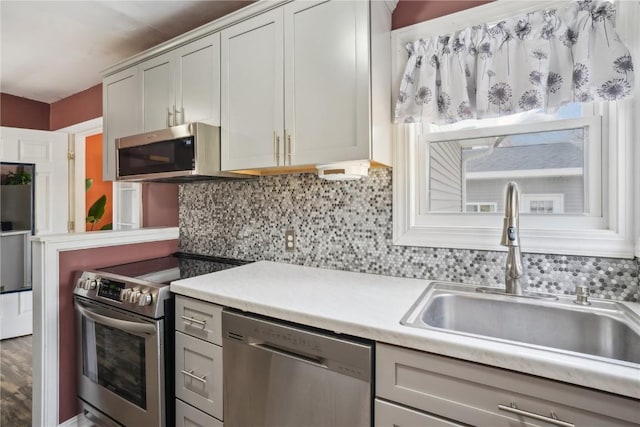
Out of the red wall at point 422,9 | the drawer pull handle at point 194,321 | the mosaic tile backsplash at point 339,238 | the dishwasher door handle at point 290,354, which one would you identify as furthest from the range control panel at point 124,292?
the red wall at point 422,9

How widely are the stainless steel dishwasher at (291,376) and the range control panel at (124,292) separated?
0.38 metres

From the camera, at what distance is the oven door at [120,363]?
1.46m

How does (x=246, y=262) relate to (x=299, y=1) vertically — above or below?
below

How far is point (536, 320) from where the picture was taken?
1.19 metres

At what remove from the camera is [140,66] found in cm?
208

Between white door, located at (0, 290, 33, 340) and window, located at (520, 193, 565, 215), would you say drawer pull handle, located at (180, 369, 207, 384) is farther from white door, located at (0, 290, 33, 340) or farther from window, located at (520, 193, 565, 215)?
white door, located at (0, 290, 33, 340)

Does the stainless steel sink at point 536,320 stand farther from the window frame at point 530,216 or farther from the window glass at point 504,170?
the window glass at point 504,170

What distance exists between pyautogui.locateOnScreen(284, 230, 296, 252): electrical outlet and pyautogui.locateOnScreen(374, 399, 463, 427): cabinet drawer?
106 centimetres

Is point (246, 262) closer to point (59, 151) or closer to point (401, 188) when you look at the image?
point (401, 188)

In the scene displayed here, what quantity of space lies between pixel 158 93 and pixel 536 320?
2.24 m

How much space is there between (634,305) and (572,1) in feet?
3.72

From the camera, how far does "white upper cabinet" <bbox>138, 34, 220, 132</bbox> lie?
1.76m

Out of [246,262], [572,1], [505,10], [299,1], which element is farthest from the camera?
[246,262]

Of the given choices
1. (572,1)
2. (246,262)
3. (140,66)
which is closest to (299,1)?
(572,1)
